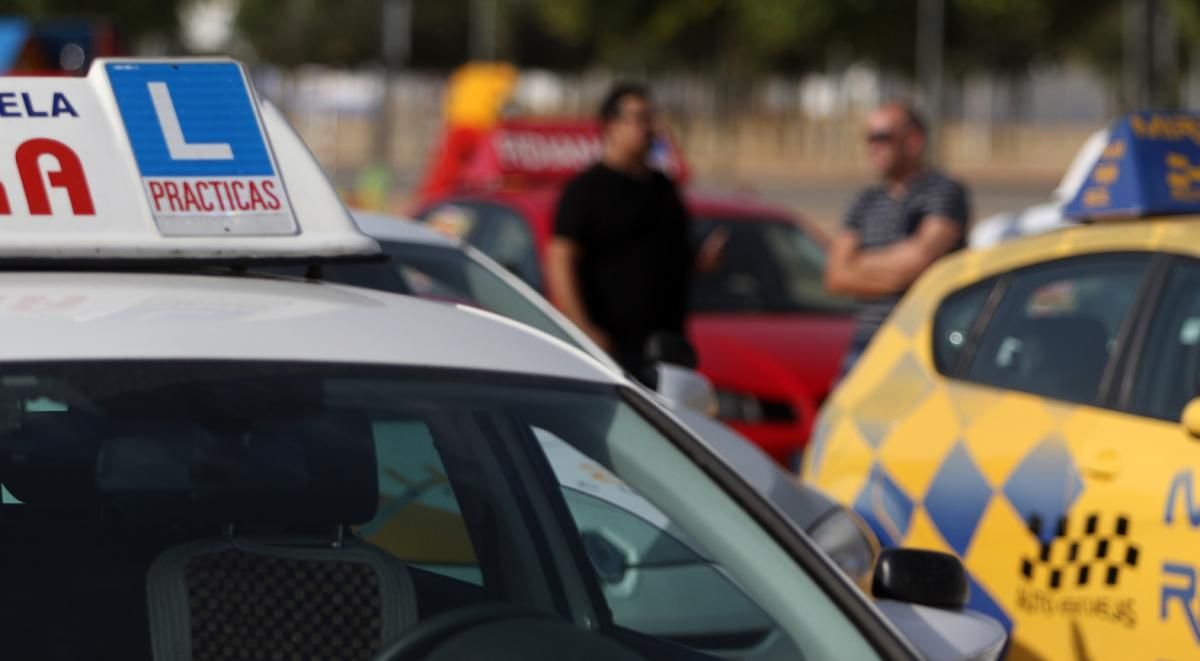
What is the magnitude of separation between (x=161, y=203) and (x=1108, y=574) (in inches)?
93.4

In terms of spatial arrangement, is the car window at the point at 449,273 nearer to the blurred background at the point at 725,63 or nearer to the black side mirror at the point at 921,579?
the black side mirror at the point at 921,579

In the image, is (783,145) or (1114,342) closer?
(1114,342)

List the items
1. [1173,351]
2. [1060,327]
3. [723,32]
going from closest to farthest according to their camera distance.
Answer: [1173,351]
[1060,327]
[723,32]

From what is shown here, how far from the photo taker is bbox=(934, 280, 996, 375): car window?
18.8 ft

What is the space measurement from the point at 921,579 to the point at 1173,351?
7.00ft

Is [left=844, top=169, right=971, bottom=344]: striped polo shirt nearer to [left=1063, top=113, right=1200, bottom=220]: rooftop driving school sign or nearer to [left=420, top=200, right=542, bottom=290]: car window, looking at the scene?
[left=1063, top=113, right=1200, bottom=220]: rooftop driving school sign

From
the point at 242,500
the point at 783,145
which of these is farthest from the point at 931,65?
the point at 242,500

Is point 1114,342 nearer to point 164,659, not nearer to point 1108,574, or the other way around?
point 1108,574

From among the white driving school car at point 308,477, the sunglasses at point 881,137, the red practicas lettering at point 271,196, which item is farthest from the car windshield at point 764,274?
the white driving school car at point 308,477

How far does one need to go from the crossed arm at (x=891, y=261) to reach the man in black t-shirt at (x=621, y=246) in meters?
0.59

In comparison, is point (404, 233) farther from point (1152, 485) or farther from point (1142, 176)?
point (1152, 485)

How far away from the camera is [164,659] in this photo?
8.73 feet

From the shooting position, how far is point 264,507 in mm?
2816

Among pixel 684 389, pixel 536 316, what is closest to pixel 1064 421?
pixel 684 389
